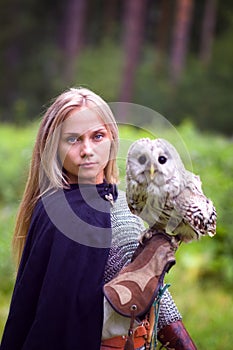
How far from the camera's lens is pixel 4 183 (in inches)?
362

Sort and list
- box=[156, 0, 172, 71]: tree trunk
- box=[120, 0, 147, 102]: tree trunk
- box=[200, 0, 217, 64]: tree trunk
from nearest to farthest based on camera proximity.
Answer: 1. box=[120, 0, 147, 102]: tree trunk
2. box=[200, 0, 217, 64]: tree trunk
3. box=[156, 0, 172, 71]: tree trunk

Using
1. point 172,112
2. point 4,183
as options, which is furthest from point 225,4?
point 4,183

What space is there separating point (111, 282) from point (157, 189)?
1.20 ft

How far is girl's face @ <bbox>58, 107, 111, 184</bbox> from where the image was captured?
2479mm

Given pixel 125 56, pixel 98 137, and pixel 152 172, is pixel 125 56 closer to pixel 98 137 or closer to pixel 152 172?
pixel 98 137

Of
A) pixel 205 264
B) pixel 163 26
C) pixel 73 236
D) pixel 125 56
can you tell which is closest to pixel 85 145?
pixel 73 236

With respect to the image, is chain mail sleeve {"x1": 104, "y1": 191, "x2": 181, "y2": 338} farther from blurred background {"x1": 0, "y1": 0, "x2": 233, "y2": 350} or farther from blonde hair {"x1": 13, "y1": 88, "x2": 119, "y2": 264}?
blurred background {"x1": 0, "y1": 0, "x2": 233, "y2": 350}

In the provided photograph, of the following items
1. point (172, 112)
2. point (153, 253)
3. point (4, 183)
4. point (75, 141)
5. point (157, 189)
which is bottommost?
point (153, 253)

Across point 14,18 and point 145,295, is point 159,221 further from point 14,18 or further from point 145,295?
point 14,18

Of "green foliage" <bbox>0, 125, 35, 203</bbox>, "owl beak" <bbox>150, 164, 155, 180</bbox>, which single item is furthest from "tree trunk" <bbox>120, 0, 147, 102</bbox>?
"owl beak" <bbox>150, 164, 155, 180</bbox>

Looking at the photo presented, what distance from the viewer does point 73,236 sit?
2.41 m

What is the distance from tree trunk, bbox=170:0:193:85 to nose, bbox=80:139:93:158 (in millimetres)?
22575

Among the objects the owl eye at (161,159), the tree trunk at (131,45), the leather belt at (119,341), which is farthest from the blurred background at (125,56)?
the owl eye at (161,159)

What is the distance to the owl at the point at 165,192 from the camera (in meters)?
2.14
